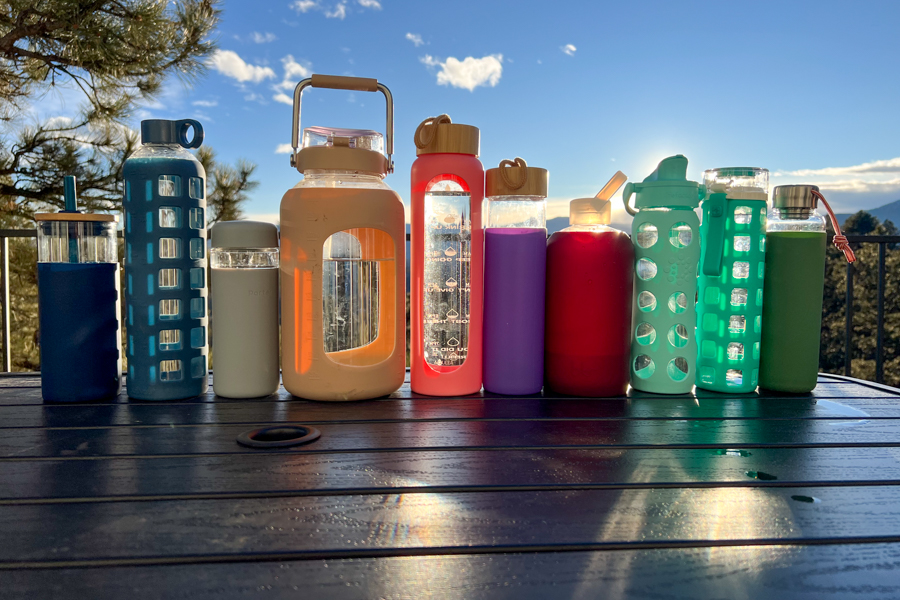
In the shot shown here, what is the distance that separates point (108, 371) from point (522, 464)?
60 centimetres

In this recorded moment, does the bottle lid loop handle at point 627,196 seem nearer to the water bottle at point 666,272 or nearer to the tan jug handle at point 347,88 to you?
the water bottle at point 666,272

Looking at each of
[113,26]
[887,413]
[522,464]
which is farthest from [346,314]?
[113,26]

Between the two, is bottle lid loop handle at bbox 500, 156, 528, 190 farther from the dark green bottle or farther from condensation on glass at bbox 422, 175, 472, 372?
the dark green bottle

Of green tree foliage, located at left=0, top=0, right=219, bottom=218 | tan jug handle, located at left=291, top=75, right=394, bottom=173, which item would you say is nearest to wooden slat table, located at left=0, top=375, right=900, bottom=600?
tan jug handle, located at left=291, top=75, right=394, bottom=173

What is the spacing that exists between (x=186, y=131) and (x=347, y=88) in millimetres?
228

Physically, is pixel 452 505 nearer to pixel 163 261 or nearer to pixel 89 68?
pixel 163 261

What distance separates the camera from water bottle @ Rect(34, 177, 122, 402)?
784 millimetres

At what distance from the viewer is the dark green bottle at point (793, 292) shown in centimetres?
87

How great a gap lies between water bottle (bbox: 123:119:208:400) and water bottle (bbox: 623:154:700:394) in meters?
0.61

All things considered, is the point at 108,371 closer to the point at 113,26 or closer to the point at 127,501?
the point at 127,501

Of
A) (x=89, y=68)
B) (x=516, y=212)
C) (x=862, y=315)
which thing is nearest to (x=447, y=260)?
(x=516, y=212)

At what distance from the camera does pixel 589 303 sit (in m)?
0.83

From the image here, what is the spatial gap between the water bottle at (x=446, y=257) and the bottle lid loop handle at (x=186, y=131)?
30 centimetres

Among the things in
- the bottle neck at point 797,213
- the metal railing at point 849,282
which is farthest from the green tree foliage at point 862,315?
the bottle neck at point 797,213
